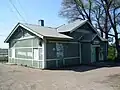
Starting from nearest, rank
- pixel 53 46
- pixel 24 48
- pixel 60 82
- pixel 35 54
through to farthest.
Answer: pixel 60 82, pixel 53 46, pixel 35 54, pixel 24 48

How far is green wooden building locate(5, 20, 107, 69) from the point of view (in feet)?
61.7

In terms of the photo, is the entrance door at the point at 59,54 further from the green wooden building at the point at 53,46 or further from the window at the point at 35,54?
the window at the point at 35,54

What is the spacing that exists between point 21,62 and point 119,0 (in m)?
18.2

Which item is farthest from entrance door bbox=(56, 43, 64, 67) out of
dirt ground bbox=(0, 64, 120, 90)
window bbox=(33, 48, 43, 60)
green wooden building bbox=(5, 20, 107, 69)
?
dirt ground bbox=(0, 64, 120, 90)

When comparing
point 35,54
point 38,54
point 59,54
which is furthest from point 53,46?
point 35,54

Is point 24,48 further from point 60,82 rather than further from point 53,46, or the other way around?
point 60,82

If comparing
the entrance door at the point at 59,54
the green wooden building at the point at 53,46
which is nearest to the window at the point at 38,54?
the green wooden building at the point at 53,46

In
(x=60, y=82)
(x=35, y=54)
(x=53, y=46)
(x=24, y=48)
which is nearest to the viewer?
(x=60, y=82)

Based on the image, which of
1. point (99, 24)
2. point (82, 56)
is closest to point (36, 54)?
point (82, 56)

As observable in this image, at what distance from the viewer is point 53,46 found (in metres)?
19.2

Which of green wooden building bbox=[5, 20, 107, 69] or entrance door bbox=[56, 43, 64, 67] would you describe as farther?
entrance door bbox=[56, 43, 64, 67]

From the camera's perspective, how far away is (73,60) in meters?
21.4

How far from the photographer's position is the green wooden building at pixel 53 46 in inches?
741

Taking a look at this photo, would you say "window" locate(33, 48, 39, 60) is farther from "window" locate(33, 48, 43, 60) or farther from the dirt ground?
the dirt ground
